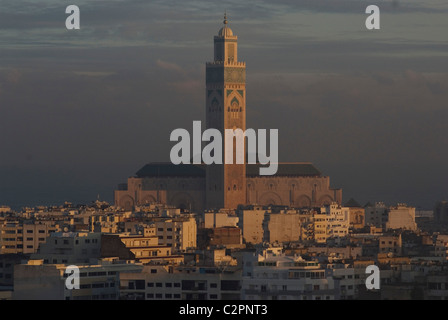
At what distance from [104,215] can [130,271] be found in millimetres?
43784

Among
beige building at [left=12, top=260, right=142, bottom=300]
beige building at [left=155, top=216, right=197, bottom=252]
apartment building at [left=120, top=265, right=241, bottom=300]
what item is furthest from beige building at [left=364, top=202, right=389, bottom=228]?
apartment building at [left=120, top=265, right=241, bottom=300]

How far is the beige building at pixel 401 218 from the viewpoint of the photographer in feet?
469

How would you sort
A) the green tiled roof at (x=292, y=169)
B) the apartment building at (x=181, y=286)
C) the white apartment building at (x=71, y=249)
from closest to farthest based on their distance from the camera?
the apartment building at (x=181, y=286) → the white apartment building at (x=71, y=249) → the green tiled roof at (x=292, y=169)

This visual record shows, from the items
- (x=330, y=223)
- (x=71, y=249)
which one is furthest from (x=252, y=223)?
(x=71, y=249)

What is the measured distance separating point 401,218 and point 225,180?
21.5 metres

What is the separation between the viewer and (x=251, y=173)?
164 m

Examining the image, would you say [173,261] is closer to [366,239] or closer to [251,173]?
[366,239]

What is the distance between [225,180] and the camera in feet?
529

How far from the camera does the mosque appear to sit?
16138 cm

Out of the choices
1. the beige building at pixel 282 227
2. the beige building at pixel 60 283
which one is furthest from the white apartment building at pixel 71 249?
the beige building at pixel 282 227

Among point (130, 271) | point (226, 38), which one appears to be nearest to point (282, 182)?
point (226, 38)

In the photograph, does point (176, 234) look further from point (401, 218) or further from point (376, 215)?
point (376, 215)

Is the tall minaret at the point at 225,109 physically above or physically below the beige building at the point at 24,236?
above

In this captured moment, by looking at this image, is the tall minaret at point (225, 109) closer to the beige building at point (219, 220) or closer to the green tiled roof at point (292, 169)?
the green tiled roof at point (292, 169)
